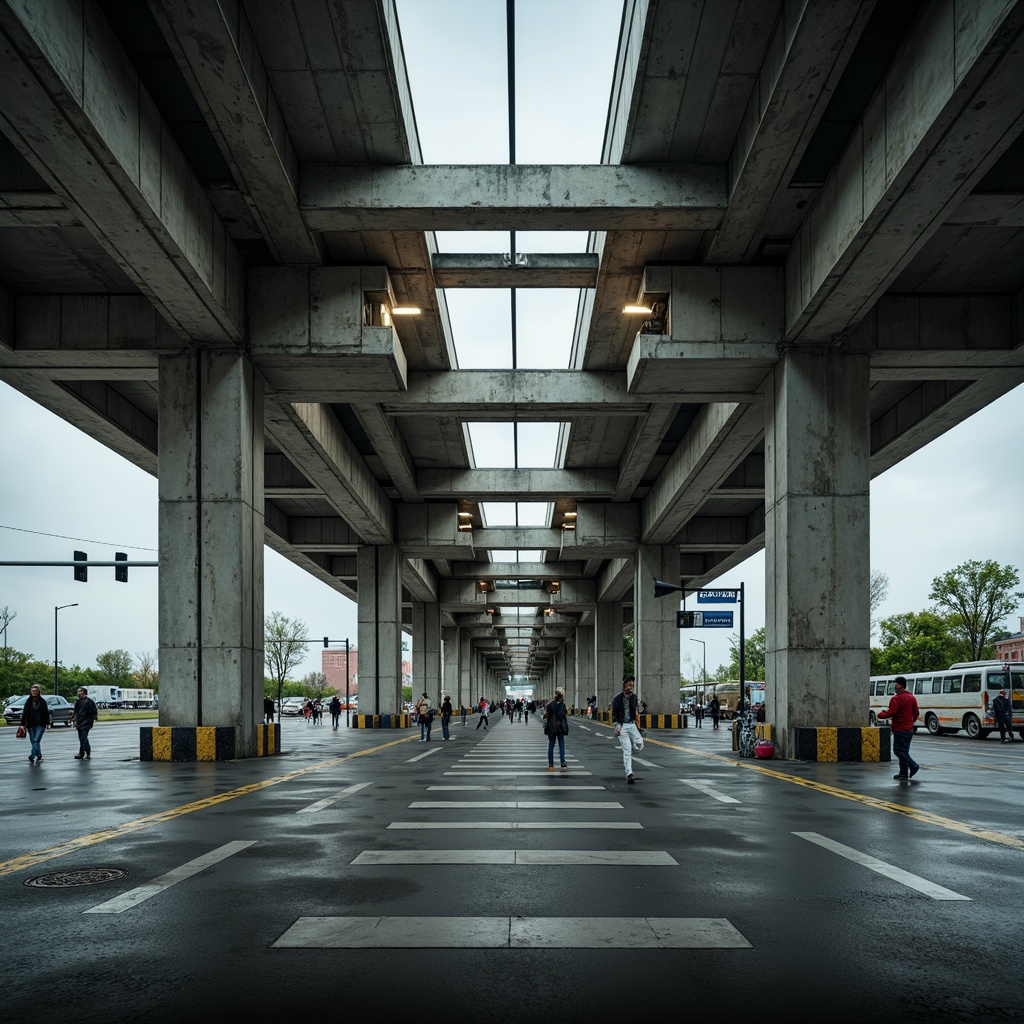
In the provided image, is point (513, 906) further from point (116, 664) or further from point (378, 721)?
point (116, 664)

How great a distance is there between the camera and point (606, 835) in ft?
32.7

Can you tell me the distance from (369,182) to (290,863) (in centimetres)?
1373

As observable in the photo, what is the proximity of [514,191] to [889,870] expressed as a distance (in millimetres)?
14020

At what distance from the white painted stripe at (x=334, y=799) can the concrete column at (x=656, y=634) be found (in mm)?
27738

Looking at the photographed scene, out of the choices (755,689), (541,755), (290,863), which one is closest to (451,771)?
(541,755)

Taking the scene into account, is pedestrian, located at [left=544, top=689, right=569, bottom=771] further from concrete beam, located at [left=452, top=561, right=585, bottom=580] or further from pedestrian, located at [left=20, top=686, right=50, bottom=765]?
concrete beam, located at [left=452, top=561, right=585, bottom=580]

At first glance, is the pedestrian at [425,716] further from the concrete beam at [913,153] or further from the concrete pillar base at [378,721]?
the concrete beam at [913,153]

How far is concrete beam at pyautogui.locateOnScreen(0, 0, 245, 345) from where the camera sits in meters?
11.9

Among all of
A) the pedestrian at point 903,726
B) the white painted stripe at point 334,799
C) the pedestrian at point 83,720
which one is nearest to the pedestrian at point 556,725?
the white painted stripe at point 334,799

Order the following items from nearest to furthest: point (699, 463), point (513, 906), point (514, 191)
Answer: point (513, 906) → point (514, 191) → point (699, 463)

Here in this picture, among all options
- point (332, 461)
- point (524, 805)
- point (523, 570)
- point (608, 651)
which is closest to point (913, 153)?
point (524, 805)

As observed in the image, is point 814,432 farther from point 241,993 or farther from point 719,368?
point 241,993

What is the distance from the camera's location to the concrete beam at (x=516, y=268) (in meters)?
22.3

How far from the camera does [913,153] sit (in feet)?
45.3
